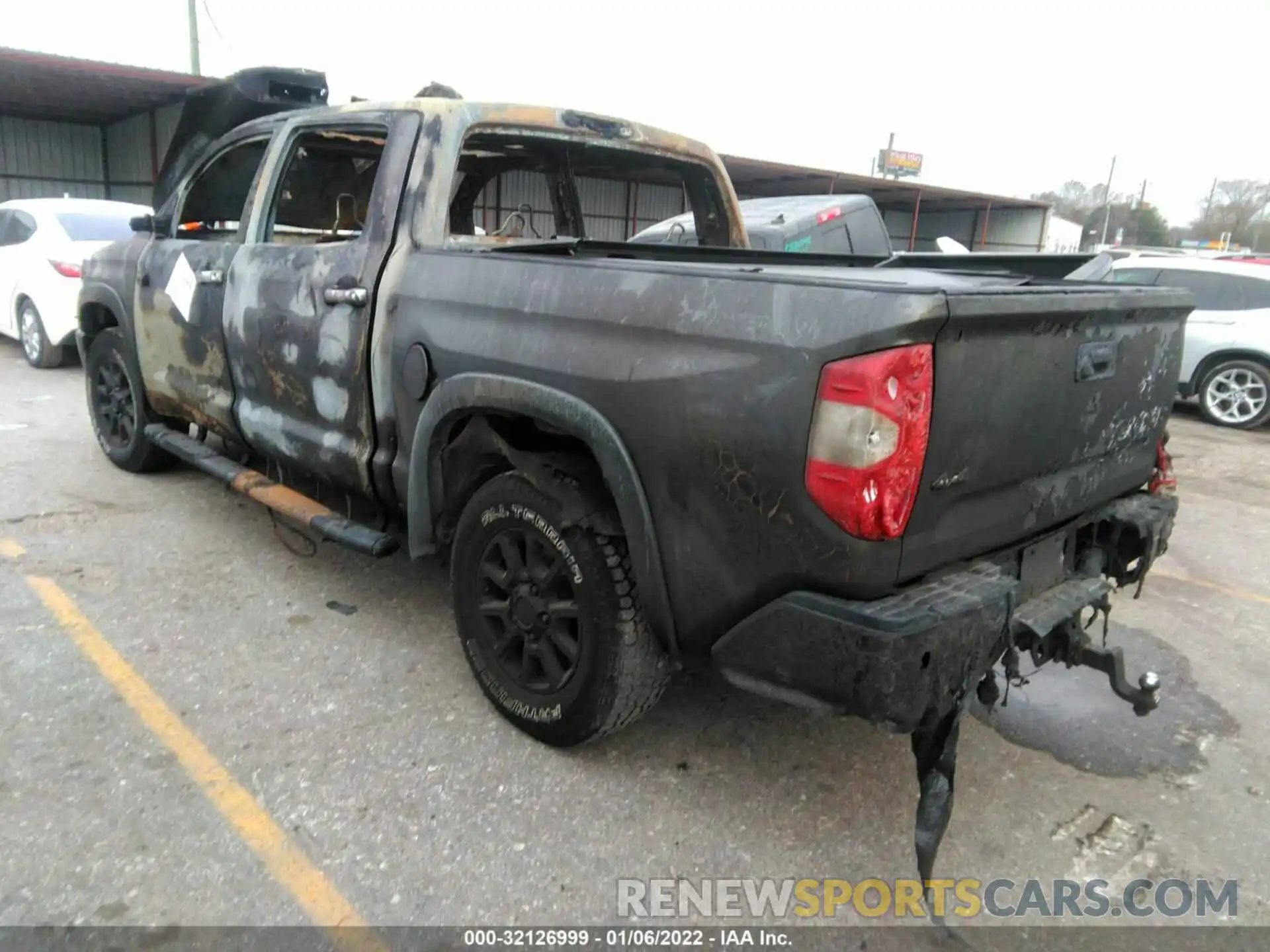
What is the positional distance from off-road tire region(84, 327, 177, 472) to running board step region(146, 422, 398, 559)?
6.9 inches

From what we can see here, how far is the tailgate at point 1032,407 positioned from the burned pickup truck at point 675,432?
1 centimetres

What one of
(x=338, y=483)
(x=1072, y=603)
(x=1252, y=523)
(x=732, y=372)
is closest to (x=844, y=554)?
(x=732, y=372)

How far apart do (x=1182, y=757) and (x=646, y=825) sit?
1.88 m

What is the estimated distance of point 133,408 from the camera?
5.18m

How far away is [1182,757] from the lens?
9.96 ft

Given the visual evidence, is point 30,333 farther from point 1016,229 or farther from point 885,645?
point 1016,229

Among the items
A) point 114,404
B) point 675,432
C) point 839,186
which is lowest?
point 114,404

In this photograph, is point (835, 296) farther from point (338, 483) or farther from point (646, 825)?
point (338, 483)

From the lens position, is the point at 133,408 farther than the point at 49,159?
No

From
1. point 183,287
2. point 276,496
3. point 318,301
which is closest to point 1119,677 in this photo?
point 318,301

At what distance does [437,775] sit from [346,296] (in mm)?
1667

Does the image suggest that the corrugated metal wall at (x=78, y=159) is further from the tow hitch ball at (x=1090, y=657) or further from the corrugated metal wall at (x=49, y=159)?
the tow hitch ball at (x=1090, y=657)

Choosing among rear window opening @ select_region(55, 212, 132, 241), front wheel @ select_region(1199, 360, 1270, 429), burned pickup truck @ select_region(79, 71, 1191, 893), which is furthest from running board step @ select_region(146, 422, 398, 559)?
front wheel @ select_region(1199, 360, 1270, 429)

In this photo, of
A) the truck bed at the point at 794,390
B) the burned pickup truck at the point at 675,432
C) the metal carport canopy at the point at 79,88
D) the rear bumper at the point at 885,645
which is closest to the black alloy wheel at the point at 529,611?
the burned pickup truck at the point at 675,432
